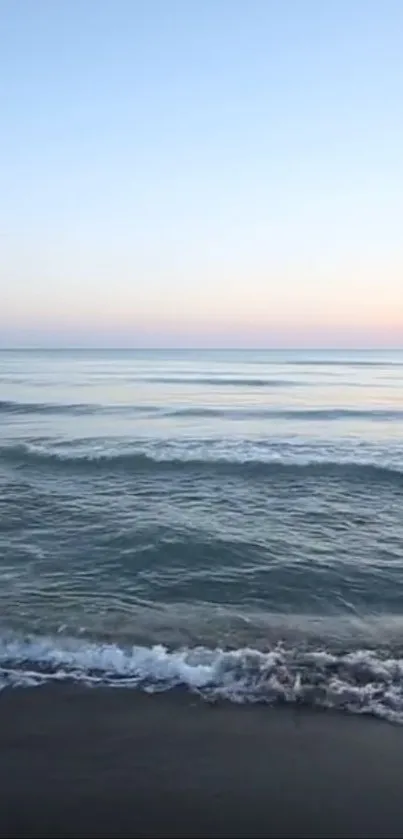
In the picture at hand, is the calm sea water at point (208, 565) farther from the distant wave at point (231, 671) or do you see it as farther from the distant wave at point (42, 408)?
the distant wave at point (42, 408)

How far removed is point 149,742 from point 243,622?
7.82 ft

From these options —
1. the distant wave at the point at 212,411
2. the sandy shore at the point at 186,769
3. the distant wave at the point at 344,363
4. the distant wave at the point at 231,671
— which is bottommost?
the sandy shore at the point at 186,769

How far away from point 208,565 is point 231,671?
3.13 metres

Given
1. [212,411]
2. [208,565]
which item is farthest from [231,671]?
[212,411]

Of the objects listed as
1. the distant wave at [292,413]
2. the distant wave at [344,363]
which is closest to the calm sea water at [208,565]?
the distant wave at [292,413]

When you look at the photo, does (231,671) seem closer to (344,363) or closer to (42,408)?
(42,408)

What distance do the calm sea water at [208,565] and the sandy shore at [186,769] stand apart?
0.36 metres

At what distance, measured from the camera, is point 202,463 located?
15945 mm

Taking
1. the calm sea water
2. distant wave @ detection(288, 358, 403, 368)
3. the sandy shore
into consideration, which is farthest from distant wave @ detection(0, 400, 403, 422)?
distant wave @ detection(288, 358, 403, 368)

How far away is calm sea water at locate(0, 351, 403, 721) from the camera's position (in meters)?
5.72

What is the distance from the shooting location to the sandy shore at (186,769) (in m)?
3.88

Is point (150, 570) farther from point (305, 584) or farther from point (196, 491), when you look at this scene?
point (196, 491)

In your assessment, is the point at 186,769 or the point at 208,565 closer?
the point at 186,769

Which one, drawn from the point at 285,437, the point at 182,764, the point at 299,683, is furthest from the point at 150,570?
the point at 285,437
